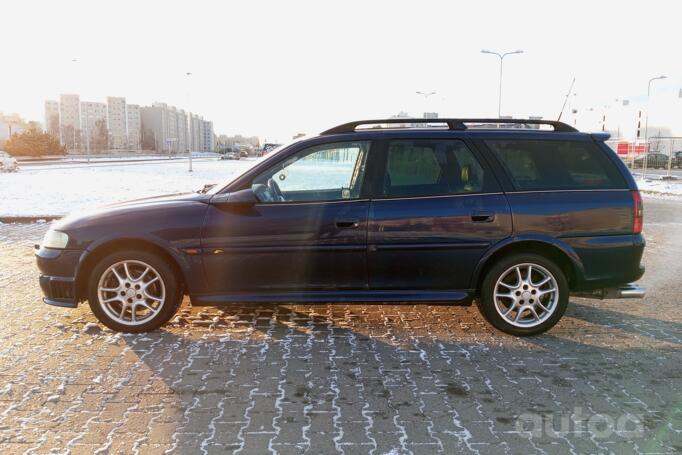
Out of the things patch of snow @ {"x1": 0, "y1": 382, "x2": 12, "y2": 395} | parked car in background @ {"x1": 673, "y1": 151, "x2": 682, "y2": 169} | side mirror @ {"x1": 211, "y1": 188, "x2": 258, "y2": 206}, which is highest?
parked car in background @ {"x1": 673, "y1": 151, "x2": 682, "y2": 169}

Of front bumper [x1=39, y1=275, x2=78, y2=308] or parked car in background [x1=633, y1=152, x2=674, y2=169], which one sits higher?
parked car in background [x1=633, y1=152, x2=674, y2=169]

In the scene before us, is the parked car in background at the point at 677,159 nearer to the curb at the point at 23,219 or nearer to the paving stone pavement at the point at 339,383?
the paving stone pavement at the point at 339,383

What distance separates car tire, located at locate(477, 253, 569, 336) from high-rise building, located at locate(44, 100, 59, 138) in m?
114

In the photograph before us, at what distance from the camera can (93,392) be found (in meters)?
3.73

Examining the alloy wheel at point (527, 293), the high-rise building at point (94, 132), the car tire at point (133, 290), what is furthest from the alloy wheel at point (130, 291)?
the high-rise building at point (94, 132)

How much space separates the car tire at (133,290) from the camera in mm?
4812

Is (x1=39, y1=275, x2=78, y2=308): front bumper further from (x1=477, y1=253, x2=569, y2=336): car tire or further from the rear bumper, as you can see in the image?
the rear bumper

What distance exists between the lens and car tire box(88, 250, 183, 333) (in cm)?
481

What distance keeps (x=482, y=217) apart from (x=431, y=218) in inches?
17.2

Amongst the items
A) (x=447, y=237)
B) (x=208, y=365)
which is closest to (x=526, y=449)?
(x=447, y=237)

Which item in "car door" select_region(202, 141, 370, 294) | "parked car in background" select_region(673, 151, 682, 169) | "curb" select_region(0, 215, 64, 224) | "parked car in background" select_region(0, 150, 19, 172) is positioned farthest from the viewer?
"parked car in background" select_region(673, 151, 682, 169)

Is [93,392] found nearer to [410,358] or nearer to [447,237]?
[410,358]

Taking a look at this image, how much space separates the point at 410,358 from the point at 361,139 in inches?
75.3

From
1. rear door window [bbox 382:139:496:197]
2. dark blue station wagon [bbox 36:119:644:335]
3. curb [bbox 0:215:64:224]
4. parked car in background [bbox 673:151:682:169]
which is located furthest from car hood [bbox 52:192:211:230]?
parked car in background [bbox 673:151:682:169]
